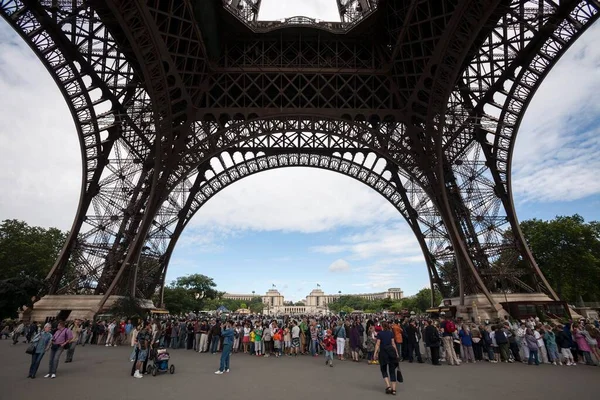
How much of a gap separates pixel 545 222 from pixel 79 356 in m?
50.5

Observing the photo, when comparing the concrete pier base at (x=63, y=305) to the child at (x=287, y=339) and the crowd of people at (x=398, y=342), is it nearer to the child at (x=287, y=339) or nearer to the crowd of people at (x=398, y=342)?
the crowd of people at (x=398, y=342)

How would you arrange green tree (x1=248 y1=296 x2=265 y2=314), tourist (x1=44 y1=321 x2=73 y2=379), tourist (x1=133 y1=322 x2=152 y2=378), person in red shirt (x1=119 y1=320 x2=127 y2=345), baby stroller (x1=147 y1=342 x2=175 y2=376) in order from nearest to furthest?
tourist (x1=44 y1=321 x2=73 y2=379) → tourist (x1=133 y1=322 x2=152 y2=378) → baby stroller (x1=147 y1=342 x2=175 y2=376) → person in red shirt (x1=119 y1=320 x2=127 y2=345) → green tree (x1=248 y1=296 x2=265 y2=314)

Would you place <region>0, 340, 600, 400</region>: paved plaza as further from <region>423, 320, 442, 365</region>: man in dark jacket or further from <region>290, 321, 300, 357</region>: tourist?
<region>290, 321, 300, 357</region>: tourist

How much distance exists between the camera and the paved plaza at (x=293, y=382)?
8.26 metres

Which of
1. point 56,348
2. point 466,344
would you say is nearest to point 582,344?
point 466,344

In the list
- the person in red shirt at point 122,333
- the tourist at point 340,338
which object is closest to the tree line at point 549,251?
the person in red shirt at point 122,333

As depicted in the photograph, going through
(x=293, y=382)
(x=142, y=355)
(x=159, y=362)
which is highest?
(x=142, y=355)

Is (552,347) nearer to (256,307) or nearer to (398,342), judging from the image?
(398,342)

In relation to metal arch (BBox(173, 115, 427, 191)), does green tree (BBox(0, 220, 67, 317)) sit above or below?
below

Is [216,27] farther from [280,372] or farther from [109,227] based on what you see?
[280,372]

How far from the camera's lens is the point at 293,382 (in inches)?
387

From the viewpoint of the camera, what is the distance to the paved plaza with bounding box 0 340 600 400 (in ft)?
27.1

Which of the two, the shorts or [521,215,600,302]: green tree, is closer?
the shorts

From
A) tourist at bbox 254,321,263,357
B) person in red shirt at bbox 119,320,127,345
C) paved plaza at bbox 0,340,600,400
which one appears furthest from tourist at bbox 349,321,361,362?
person in red shirt at bbox 119,320,127,345
